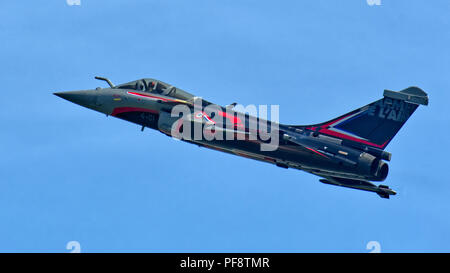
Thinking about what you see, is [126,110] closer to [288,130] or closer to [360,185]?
[288,130]

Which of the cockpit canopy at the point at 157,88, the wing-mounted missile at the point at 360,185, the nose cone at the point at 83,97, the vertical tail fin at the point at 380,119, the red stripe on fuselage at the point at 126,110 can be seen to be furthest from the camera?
the nose cone at the point at 83,97

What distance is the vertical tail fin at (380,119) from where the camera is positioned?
3991cm

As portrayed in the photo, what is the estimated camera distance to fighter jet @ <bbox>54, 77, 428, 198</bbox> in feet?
131

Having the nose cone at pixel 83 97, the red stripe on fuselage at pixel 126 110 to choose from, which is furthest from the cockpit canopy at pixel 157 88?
the nose cone at pixel 83 97

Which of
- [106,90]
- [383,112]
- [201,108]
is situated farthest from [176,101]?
[383,112]

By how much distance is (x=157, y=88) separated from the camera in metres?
44.5

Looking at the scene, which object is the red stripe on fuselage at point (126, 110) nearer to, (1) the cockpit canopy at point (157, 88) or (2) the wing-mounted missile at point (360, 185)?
(1) the cockpit canopy at point (157, 88)

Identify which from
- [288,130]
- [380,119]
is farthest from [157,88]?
[380,119]

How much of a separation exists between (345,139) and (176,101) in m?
8.75

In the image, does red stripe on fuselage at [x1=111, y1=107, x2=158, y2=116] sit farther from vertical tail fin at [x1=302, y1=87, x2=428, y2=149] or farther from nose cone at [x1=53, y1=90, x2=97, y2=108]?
vertical tail fin at [x1=302, y1=87, x2=428, y2=149]

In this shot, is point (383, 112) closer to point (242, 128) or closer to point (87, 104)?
point (242, 128)

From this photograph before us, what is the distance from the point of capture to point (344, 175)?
133ft

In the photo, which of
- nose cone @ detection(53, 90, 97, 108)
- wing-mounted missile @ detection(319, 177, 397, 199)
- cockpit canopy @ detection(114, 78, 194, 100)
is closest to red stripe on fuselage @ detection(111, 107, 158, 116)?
cockpit canopy @ detection(114, 78, 194, 100)

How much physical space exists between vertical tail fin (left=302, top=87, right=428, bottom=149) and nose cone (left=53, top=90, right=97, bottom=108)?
1242cm
